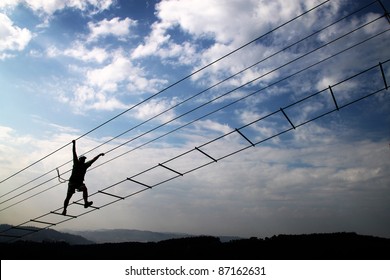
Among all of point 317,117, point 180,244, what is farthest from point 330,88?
point 180,244

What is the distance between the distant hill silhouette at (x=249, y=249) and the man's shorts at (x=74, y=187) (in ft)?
229

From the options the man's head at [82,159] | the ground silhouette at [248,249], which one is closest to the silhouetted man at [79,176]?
the man's head at [82,159]

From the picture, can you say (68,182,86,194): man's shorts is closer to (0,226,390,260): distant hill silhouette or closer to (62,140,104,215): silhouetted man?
(62,140,104,215): silhouetted man

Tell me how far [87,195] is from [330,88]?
30.4ft

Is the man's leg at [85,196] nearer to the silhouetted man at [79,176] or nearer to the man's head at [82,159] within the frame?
the silhouetted man at [79,176]

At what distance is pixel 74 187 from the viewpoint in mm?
10836

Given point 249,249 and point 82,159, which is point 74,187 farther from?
point 249,249

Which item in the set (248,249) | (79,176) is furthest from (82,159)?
(248,249)

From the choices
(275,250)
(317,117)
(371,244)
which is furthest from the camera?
(275,250)

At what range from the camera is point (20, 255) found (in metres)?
95.2

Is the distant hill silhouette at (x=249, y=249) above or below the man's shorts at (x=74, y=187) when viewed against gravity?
below

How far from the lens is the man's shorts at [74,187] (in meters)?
10.8

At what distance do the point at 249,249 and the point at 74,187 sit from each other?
73.9 meters
